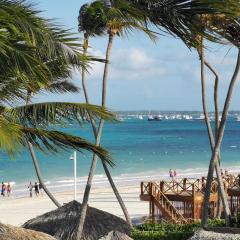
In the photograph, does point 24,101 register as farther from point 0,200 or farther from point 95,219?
point 0,200

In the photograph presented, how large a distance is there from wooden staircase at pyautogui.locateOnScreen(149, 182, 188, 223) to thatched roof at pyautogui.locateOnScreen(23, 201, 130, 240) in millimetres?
5771

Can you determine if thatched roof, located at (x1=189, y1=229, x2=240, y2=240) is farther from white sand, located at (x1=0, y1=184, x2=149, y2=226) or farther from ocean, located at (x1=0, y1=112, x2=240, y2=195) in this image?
ocean, located at (x1=0, y1=112, x2=240, y2=195)

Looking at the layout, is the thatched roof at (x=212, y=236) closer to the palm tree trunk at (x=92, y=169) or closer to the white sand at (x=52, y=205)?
the palm tree trunk at (x=92, y=169)

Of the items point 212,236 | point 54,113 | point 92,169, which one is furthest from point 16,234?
point 92,169

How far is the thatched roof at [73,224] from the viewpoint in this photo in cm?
1483

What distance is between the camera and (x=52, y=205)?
1390 inches

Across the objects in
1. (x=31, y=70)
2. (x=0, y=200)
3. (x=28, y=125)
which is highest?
(x=31, y=70)

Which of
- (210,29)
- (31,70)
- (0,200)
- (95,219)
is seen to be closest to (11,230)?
(31,70)

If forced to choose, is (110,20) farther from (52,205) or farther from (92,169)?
(52,205)

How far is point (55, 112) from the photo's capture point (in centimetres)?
673

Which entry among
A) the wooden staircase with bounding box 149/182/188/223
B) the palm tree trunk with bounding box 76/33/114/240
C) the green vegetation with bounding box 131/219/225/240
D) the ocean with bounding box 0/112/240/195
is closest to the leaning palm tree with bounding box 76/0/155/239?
the palm tree trunk with bounding box 76/33/114/240

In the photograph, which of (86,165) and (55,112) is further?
(86,165)

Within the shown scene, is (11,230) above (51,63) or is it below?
below

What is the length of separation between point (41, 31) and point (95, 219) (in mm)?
9732
